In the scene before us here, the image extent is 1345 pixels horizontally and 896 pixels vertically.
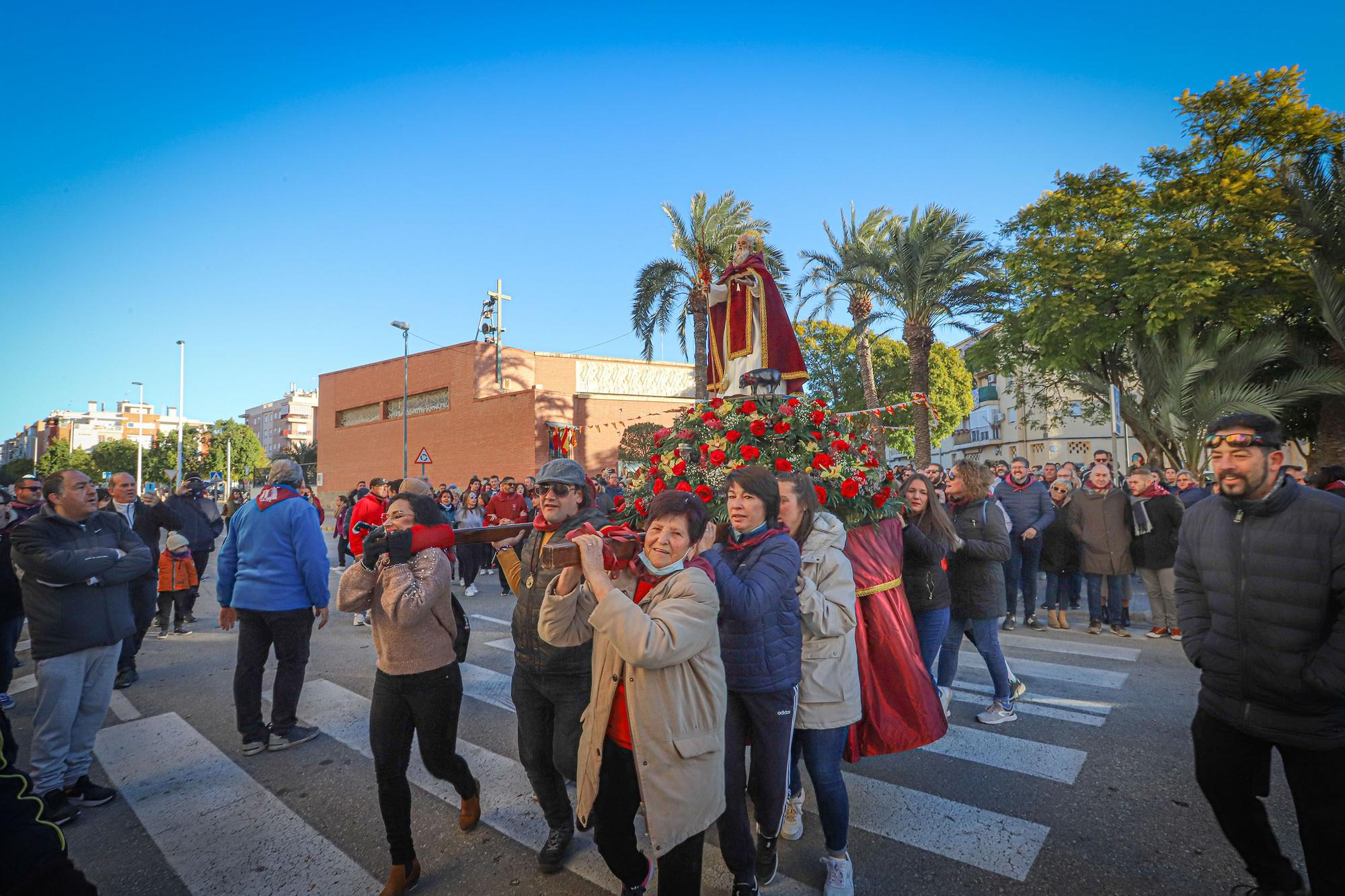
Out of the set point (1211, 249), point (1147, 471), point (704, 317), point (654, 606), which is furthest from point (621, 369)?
point (654, 606)

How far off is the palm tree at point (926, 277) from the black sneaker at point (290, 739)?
15741mm

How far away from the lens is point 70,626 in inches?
A: 154

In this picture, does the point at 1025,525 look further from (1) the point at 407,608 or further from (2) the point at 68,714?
(2) the point at 68,714

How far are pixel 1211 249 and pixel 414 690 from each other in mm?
18936

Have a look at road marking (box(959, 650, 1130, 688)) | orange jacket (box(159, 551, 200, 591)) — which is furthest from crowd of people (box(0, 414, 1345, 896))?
orange jacket (box(159, 551, 200, 591))

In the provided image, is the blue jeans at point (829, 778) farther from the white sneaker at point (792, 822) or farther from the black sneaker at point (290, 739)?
the black sneaker at point (290, 739)

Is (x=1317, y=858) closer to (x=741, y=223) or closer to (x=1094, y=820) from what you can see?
(x=1094, y=820)

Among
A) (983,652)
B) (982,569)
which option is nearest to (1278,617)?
(982,569)

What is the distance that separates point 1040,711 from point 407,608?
4.78m

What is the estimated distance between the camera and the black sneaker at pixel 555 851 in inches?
123

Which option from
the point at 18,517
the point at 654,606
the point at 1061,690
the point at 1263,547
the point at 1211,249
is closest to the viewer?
the point at 654,606

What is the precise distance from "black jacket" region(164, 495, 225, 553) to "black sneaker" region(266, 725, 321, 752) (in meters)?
4.77

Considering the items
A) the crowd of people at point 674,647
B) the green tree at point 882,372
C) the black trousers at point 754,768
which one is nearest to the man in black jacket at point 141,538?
the crowd of people at point 674,647

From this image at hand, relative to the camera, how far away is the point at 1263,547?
258 centimetres
